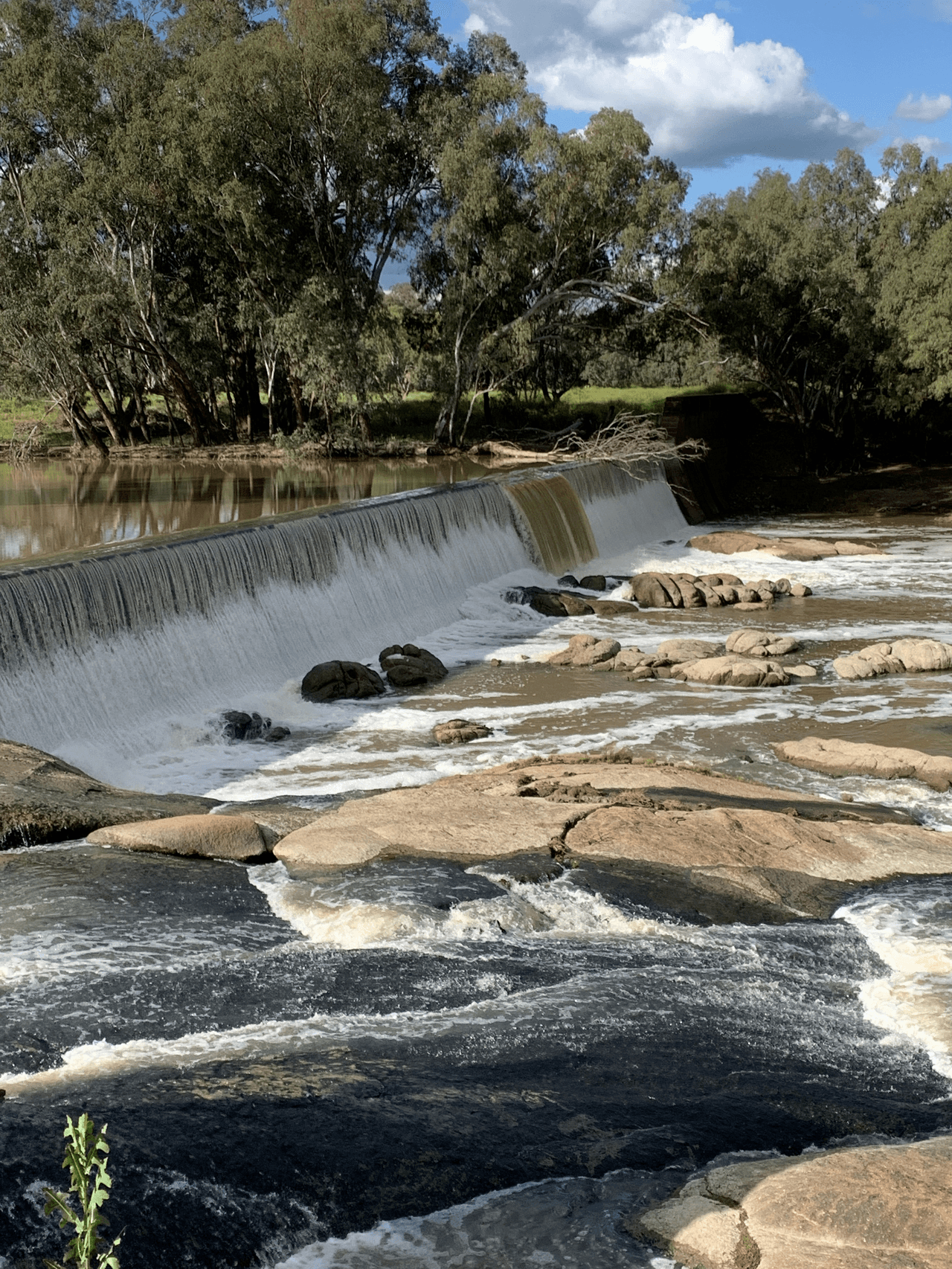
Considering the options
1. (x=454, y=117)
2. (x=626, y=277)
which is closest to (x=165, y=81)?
(x=454, y=117)

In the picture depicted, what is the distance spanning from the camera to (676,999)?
5980 mm

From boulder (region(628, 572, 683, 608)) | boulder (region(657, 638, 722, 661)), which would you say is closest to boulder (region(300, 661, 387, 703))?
boulder (region(657, 638, 722, 661))

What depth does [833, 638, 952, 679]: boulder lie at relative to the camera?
1444cm

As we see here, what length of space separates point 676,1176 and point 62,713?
8419mm

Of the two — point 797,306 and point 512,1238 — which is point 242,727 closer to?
point 512,1238

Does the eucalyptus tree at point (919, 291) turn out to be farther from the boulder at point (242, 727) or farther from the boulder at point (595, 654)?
the boulder at point (242, 727)

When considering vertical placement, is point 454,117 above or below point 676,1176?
above

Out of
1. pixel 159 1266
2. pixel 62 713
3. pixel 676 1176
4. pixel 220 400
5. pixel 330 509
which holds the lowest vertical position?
pixel 676 1176

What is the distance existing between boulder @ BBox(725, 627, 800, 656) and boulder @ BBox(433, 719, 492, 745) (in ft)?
15.4

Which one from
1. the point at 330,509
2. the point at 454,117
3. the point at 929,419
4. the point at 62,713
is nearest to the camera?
the point at 62,713

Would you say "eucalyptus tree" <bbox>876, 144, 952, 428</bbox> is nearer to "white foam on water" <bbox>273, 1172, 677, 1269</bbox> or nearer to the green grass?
the green grass

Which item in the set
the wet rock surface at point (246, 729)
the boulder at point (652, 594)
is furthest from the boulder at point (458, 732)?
the boulder at point (652, 594)

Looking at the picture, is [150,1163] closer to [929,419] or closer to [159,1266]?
[159,1266]

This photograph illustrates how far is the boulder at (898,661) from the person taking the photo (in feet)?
47.4
